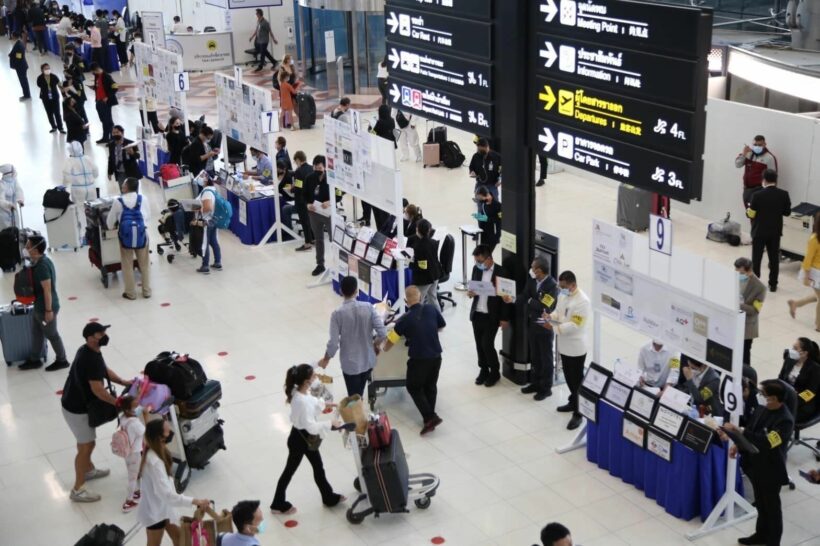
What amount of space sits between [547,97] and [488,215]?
5.03 metres

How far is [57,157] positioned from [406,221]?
1111 cm

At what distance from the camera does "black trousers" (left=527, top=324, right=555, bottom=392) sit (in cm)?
1088

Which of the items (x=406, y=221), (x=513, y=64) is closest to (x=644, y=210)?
(x=406, y=221)

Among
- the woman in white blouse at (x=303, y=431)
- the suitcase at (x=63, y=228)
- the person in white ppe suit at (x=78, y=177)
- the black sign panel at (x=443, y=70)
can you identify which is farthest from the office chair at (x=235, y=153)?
the woman in white blouse at (x=303, y=431)

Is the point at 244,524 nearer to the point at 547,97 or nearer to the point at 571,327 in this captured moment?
the point at 571,327

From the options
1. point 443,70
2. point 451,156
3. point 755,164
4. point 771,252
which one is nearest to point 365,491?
point 443,70

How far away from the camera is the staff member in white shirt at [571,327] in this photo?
33.5 feet

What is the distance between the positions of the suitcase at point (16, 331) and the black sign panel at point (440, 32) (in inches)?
199

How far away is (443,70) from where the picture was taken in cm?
1091

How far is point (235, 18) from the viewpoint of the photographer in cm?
3098

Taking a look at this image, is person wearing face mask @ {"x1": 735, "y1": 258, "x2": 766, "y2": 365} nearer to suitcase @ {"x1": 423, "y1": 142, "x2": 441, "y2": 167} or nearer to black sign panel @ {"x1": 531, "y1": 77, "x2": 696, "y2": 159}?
black sign panel @ {"x1": 531, "y1": 77, "x2": 696, "y2": 159}

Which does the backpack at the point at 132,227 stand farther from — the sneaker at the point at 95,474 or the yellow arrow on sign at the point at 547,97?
the yellow arrow on sign at the point at 547,97

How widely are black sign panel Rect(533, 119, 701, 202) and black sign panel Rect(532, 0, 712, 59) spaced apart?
82 centimetres

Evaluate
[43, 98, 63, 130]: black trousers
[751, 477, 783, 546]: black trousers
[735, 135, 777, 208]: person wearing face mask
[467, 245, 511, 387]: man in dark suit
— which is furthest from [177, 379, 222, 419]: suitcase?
[43, 98, 63, 130]: black trousers
